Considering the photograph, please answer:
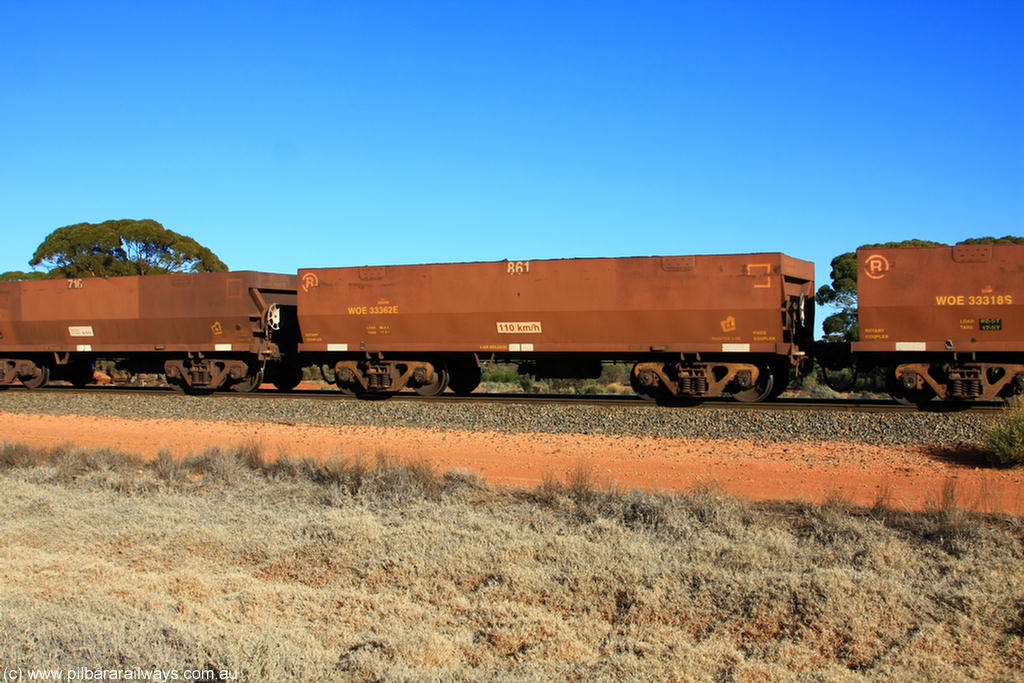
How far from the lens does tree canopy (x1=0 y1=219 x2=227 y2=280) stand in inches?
1836

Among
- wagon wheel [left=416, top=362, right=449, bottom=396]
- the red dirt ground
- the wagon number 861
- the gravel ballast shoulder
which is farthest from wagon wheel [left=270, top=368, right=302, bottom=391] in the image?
the wagon number 861

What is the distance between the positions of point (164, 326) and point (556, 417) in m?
12.2

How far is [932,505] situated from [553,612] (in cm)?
478

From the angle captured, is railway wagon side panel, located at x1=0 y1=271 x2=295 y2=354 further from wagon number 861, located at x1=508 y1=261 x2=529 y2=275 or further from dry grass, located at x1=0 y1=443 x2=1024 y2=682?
dry grass, located at x1=0 y1=443 x2=1024 y2=682

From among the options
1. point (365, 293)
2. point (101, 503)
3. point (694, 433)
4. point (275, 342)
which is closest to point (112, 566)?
point (101, 503)

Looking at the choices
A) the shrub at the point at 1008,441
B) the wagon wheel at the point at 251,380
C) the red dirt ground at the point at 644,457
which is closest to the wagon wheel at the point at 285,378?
the wagon wheel at the point at 251,380

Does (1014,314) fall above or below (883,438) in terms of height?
above

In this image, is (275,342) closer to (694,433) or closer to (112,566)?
(694,433)

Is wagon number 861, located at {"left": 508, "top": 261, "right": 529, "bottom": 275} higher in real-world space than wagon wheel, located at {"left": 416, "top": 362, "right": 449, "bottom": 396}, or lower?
higher

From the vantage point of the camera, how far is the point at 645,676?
5.05 m

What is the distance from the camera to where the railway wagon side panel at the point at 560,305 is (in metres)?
17.3

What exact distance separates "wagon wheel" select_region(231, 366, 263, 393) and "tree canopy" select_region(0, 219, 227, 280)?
2767 centimetres

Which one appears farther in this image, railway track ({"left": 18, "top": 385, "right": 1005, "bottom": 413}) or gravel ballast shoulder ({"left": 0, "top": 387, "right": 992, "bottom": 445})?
railway track ({"left": 18, "top": 385, "right": 1005, "bottom": 413})

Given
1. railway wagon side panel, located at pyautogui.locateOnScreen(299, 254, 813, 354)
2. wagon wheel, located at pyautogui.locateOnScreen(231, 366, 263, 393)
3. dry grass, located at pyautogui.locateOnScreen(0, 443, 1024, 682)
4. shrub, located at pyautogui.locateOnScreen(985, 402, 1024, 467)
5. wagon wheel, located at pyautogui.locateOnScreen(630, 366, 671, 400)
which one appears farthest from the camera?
wagon wheel, located at pyautogui.locateOnScreen(231, 366, 263, 393)
